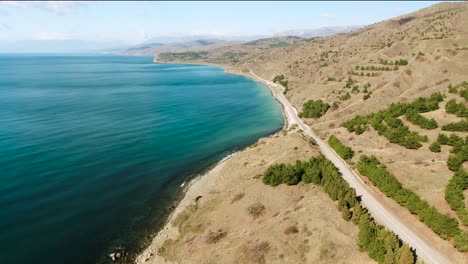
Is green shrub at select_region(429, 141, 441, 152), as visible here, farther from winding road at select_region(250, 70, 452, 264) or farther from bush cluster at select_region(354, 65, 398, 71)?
bush cluster at select_region(354, 65, 398, 71)

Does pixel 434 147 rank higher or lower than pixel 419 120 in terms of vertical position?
lower

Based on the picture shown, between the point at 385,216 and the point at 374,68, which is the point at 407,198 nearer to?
the point at 385,216

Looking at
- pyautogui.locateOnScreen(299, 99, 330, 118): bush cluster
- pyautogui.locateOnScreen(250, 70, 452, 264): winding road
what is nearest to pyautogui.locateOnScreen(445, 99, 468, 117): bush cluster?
pyautogui.locateOnScreen(250, 70, 452, 264): winding road

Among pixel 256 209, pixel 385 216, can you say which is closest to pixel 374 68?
pixel 385 216

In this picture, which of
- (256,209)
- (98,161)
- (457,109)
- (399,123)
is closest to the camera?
(256,209)

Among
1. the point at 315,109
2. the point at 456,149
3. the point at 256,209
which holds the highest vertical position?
the point at 456,149

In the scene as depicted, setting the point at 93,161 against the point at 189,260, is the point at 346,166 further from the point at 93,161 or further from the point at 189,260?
the point at 93,161

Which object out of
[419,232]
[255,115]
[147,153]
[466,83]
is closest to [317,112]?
[255,115]
